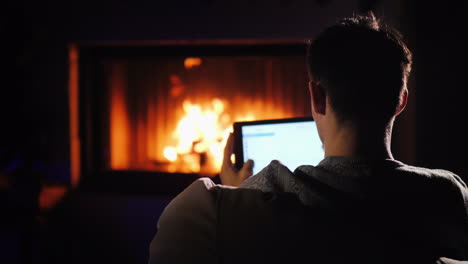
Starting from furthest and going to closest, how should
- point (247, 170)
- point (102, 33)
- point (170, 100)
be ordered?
1. point (170, 100)
2. point (102, 33)
3. point (247, 170)

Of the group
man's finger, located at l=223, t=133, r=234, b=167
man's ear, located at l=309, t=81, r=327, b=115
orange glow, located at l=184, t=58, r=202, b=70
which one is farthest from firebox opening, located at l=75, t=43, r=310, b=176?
man's ear, located at l=309, t=81, r=327, b=115

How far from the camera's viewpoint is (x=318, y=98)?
0.74m

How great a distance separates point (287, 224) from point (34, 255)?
7.03 ft

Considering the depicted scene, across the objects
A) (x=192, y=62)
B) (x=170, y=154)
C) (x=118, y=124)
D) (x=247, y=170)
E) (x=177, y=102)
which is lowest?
(x=170, y=154)

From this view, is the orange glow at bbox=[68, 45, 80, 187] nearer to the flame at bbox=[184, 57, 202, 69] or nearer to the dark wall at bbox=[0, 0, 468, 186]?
the dark wall at bbox=[0, 0, 468, 186]

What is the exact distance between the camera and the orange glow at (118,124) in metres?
3.13

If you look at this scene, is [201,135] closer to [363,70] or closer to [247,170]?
[247,170]

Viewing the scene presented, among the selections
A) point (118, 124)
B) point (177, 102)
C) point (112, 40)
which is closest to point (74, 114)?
point (118, 124)

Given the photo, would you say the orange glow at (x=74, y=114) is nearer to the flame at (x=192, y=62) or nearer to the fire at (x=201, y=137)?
the fire at (x=201, y=137)

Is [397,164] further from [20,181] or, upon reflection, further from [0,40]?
[0,40]

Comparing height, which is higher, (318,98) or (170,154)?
(318,98)

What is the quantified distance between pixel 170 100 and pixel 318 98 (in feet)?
8.06

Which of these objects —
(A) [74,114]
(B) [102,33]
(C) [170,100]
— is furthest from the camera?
(C) [170,100]

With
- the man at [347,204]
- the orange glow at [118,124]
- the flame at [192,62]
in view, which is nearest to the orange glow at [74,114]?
the orange glow at [118,124]
